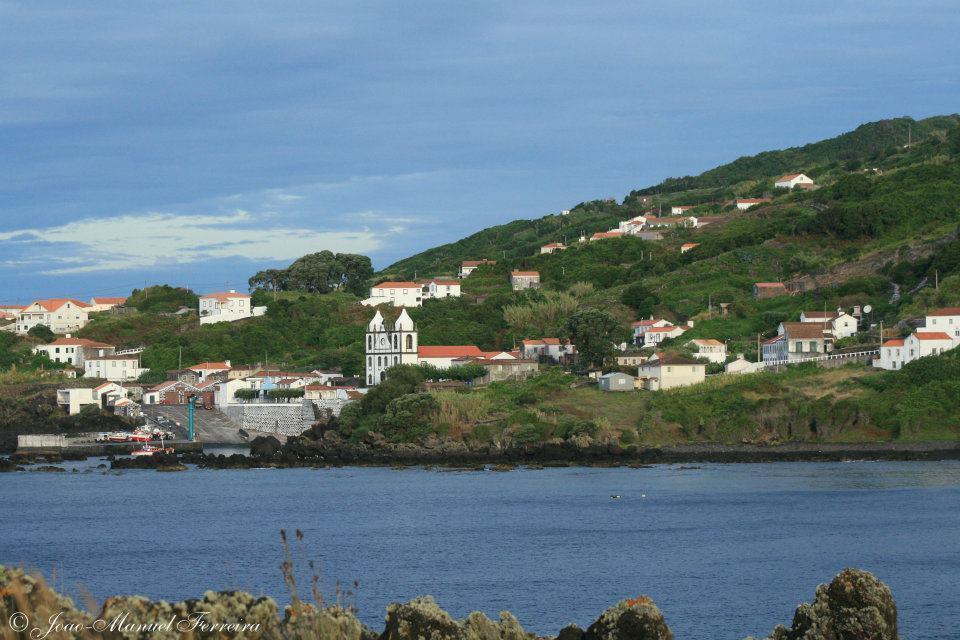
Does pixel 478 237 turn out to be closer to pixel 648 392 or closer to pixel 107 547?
pixel 648 392

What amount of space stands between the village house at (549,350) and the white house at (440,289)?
25.5 meters

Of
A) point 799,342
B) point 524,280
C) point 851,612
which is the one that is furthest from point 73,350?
point 851,612

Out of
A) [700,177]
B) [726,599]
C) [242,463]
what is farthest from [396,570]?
[700,177]

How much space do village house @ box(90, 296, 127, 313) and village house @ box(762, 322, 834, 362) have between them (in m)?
71.8

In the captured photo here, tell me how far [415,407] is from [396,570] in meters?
37.1

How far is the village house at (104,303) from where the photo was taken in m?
128

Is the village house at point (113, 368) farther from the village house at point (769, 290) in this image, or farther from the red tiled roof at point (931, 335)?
the red tiled roof at point (931, 335)

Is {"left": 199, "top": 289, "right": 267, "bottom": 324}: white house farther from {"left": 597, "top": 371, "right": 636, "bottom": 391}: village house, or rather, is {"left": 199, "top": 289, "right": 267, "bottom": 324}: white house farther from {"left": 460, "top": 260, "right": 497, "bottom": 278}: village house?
{"left": 597, "top": 371, "right": 636, "bottom": 391}: village house

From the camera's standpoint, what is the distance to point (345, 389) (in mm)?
84125

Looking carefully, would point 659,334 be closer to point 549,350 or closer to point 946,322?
point 549,350

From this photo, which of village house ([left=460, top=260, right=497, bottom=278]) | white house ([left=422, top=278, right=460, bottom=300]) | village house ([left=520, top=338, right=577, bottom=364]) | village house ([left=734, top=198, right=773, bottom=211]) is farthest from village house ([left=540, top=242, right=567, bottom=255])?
village house ([left=520, top=338, right=577, bottom=364])

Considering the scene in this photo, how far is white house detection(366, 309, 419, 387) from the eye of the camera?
88.4 meters

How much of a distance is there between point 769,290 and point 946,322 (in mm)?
23774

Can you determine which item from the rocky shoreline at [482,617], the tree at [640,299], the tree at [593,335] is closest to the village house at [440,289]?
the tree at [640,299]
